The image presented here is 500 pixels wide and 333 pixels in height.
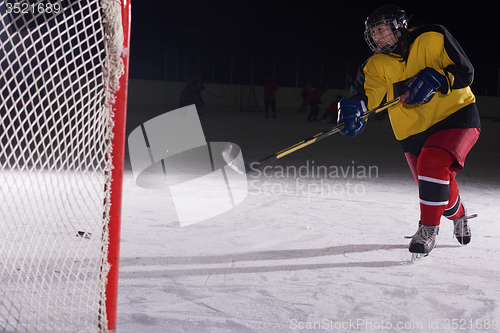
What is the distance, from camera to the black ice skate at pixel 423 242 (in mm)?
2260

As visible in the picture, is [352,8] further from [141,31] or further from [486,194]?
[486,194]

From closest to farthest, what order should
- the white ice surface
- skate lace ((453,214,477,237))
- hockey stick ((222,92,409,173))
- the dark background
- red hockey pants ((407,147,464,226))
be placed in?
the white ice surface
red hockey pants ((407,147,464,226))
hockey stick ((222,92,409,173))
skate lace ((453,214,477,237))
the dark background

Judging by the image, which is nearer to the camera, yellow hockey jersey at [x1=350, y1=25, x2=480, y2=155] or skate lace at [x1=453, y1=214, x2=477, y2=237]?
yellow hockey jersey at [x1=350, y1=25, x2=480, y2=155]

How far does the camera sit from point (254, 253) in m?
2.37

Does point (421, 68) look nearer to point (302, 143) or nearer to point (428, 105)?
point (428, 105)

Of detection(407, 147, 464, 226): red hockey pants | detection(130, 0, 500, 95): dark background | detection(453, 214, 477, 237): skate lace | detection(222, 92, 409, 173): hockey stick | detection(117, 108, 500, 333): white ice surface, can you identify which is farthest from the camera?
detection(130, 0, 500, 95): dark background

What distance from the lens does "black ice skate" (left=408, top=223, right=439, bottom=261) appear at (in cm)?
226

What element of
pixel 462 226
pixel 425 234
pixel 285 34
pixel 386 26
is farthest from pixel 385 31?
pixel 285 34

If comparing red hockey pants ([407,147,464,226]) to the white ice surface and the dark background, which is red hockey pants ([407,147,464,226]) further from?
the dark background

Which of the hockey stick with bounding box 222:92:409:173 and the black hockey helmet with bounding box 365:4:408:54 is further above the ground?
the black hockey helmet with bounding box 365:4:408:54

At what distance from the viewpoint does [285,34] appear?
1925 centimetres

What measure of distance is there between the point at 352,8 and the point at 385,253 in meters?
17.9

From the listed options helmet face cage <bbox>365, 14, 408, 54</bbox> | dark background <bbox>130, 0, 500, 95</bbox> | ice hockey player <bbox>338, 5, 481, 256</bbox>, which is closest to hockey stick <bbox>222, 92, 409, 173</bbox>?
ice hockey player <bbox>338, 5, 481, 256</bbox>

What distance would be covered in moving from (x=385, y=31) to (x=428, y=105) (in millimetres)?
393
